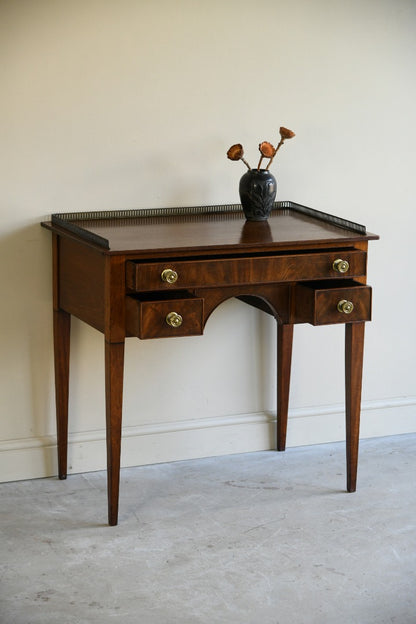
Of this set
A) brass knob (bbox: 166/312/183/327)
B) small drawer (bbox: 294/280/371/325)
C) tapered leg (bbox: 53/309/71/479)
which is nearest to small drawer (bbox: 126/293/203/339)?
brass knob (bbox: 166/312/183/327)

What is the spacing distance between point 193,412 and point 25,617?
112 centimetres

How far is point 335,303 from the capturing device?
2795mm

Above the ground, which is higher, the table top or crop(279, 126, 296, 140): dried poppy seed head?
crop(279, 126, 296, 140): dried poppy seed head

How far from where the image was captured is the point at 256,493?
3057mm

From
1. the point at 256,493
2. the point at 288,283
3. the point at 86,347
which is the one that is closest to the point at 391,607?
the point at 256,493

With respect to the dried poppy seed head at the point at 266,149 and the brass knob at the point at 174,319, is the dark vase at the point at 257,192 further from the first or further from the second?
the brass knob at the point at 174,319

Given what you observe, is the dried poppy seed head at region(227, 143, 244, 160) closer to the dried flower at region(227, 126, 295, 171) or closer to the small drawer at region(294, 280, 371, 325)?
the dried flower at region(227, 126, 295, 171)

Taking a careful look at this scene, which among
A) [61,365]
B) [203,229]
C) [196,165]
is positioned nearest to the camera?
[203,229]

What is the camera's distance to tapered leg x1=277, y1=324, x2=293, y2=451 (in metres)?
3.30

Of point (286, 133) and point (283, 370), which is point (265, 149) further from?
point (283, 370)

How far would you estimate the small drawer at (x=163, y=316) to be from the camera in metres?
2.62

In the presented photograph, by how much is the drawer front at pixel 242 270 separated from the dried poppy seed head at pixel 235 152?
44 cm

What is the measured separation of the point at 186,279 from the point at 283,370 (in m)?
0.77

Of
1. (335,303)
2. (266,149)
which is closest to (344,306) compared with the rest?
(335,303)
